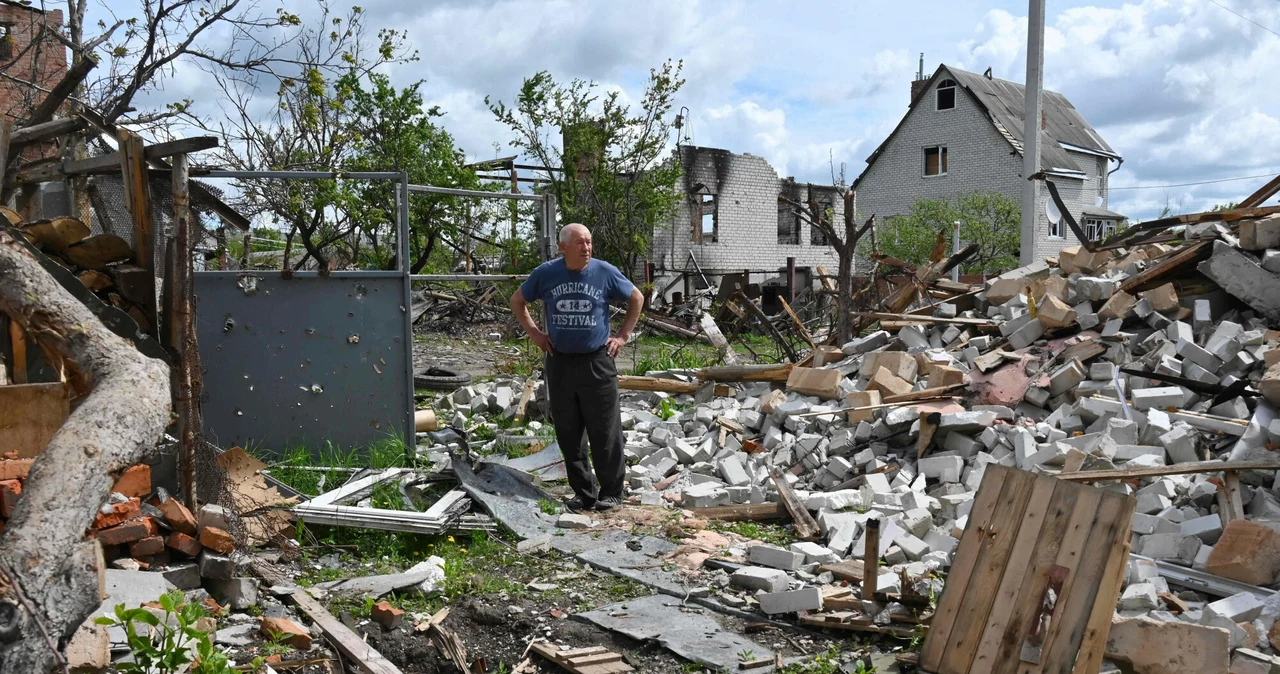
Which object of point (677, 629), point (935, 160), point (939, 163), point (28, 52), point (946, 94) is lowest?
point (677, 629)

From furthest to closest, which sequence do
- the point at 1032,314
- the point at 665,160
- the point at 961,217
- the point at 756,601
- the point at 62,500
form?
the point at 961,217
the point at 665,160
the point at 1032,314
the point at 756,601
the point at 62,500

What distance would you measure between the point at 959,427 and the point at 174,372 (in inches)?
204

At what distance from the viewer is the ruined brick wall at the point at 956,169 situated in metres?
32.0

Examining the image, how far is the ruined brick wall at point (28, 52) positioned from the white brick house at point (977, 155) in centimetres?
2556

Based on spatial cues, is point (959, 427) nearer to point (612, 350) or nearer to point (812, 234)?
point (612, 350)

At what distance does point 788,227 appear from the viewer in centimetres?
3158

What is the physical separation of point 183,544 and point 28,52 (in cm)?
957

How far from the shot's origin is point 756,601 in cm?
470

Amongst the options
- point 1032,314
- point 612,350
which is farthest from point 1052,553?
point 1032,314

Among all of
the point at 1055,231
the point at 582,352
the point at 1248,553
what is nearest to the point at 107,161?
the point at 582,352

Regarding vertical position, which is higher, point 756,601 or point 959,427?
point 959,427

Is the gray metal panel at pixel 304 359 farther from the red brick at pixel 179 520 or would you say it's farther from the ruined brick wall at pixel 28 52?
the ruined brick wall at pixel 28 52

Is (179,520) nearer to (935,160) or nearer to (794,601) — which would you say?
(794,601)

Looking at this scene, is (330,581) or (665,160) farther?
(665,160)
